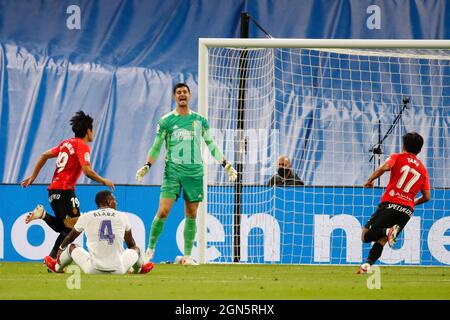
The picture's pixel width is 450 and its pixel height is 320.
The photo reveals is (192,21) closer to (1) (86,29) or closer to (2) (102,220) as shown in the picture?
(1) (86,29)

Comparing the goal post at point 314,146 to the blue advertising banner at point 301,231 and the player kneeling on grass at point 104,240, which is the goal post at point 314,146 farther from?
the player kneeling on grass at point 104,240

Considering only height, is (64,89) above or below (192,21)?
below

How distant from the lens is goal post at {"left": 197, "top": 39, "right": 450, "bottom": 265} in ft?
53.3

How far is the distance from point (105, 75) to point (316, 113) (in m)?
3.88

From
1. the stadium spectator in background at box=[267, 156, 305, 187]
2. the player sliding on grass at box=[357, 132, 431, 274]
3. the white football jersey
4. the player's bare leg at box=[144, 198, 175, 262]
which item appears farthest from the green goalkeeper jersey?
the stadium spectator in background at box=[267, 156, 305, 187]

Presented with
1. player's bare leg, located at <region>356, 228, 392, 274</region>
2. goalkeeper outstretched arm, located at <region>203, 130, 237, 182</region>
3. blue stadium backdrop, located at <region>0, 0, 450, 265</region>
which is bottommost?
player's bare leg, located at <region>356, 228, 392, 274</region>

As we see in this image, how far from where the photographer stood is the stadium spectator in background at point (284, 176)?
16.6 meters

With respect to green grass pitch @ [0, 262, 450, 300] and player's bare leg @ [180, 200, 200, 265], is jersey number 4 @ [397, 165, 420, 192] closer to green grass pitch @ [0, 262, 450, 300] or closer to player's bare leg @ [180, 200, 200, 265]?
green grass pitch @ [0, 262, 450, 300]

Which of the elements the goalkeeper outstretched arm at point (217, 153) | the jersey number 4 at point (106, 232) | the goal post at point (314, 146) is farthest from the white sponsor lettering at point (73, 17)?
the jersey number 4 at point (106, 232)

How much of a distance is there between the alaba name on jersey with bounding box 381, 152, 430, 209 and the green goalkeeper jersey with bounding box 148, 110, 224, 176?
228cm

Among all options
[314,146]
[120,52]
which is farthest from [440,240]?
[120,52]

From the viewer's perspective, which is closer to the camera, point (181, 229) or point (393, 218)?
point (393, 218)

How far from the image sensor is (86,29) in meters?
20.7

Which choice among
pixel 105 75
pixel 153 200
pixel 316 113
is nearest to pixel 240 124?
pixel 153 200
